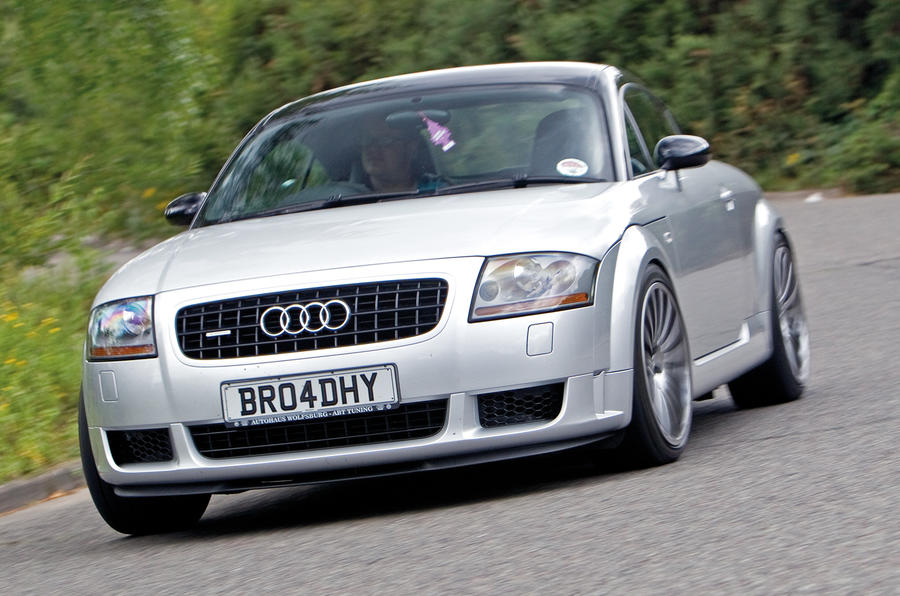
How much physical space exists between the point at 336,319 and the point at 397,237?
0.41 metres

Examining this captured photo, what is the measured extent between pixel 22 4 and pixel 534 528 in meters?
11.2

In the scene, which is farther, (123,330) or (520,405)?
(123,330)

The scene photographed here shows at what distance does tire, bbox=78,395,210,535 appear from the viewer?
20.0 ft

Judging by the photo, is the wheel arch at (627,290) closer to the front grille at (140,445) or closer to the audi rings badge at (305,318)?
the audi rings badge at (305,318)

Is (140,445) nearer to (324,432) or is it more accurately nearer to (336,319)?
(324,432)

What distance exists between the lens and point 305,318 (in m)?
5.52

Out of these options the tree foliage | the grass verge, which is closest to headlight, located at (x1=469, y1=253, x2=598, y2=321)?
the grass verge

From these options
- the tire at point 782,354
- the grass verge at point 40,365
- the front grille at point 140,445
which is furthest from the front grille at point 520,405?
the grass verge at point 40,365

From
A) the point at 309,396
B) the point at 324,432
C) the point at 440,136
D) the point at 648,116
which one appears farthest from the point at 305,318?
the point at 648,116

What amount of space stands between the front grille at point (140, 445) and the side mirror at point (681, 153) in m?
2.37

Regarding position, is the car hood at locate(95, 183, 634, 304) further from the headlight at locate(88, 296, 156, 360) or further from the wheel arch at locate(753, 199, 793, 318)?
the wheel arch at locate(753, 199, 793, 318)

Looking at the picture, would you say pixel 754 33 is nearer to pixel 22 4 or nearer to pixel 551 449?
pixel 22 4

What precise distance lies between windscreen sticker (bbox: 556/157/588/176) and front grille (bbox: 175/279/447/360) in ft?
4.07

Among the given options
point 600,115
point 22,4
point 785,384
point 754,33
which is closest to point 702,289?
point 600,115
